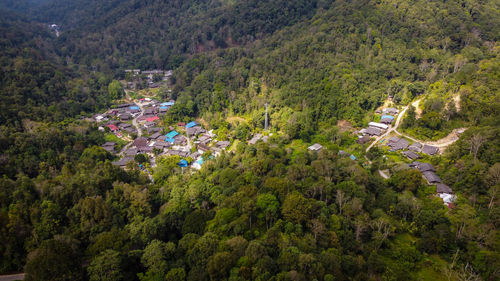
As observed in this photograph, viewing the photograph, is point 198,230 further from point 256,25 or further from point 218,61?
point 256,25

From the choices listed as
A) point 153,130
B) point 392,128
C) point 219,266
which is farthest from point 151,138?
point 392,128

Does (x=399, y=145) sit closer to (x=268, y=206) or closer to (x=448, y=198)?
(x=448, y=198)

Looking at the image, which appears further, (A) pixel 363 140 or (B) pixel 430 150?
(A) pixel 363 140

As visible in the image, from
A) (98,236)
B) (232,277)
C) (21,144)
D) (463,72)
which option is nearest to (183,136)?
(21,144)

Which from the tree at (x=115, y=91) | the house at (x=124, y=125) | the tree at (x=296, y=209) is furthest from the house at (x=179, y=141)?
the tree at (x=115, y=91)

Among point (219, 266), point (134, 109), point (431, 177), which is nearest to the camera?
point (219, 266)

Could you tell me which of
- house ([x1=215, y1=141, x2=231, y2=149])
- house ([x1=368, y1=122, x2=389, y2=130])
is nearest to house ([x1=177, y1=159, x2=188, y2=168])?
house ([x1=215, y1=141, x2=231, y2=149])
